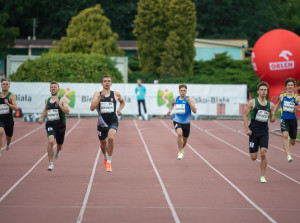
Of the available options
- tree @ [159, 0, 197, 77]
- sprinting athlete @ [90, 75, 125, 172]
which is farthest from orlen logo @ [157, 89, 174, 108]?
sprinting athlete @ [90, 75, 125, 172]

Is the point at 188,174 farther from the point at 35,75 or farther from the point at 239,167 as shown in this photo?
the point at 35,75

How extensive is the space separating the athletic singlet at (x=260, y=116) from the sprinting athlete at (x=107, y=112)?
112 inches

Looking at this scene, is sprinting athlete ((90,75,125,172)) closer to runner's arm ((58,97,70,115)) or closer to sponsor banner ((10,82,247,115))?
runner's arm ((58,97,70,115))

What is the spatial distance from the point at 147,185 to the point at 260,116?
7.99ft

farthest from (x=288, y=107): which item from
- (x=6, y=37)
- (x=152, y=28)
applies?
(x=6, y=37)

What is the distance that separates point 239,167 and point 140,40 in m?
32.4

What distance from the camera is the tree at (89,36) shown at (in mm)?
46375

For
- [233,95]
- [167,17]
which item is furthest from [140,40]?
[233,95]

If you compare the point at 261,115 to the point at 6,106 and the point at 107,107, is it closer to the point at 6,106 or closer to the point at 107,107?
the point at 107,107

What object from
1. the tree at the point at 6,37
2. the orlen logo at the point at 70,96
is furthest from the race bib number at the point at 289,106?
the tree at the point at 6,37

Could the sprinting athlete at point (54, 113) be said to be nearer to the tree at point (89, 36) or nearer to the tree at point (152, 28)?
the tree at point (152, 28)

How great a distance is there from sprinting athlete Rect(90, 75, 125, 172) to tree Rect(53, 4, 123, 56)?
33.6 meters

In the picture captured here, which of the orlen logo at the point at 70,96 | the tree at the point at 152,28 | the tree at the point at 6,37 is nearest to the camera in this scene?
the orlen logo at the point at 70,96

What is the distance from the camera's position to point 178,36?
146ft
